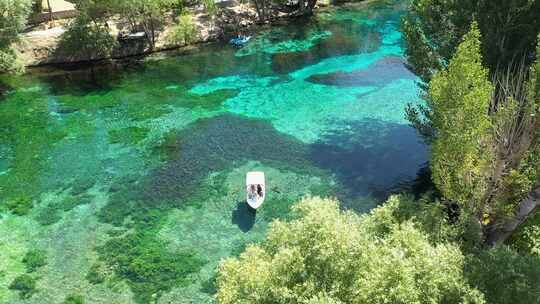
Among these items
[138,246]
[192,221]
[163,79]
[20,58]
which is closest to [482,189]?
[192,221]

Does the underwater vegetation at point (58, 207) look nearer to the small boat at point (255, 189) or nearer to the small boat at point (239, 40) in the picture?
the small boat at point (255, 189)

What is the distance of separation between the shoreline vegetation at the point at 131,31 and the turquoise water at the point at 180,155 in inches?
95.2

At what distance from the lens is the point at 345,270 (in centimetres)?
1816

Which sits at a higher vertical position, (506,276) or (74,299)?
(506,276)

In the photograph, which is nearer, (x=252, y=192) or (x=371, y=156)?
(x=252, y=192)

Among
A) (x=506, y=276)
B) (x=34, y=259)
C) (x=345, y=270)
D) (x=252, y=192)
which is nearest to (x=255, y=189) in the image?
(x=252, y=192)

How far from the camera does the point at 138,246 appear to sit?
32719 mm

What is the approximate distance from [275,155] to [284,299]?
80.7 ft

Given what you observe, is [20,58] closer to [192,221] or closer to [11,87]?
[11,87]

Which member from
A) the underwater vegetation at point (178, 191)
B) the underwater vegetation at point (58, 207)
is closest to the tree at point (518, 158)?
the underwater vegetation at point (178, 191)

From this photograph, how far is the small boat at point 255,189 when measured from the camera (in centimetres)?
3566

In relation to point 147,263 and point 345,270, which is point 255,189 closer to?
point 147,263

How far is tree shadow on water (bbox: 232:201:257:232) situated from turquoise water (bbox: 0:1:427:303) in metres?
0.09

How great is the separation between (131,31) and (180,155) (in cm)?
2809
